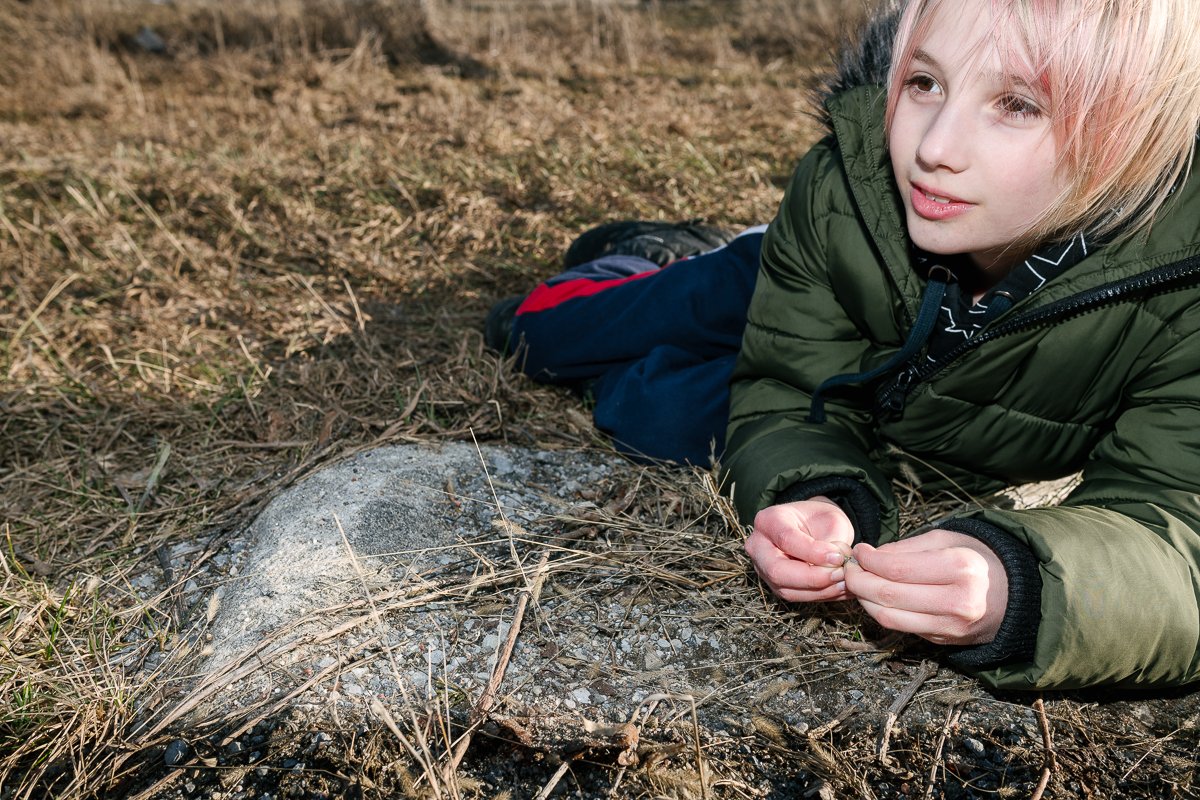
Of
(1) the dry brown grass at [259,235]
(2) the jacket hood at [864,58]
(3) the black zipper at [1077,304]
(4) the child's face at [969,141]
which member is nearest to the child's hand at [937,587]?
(3) the black zipper at [1077,304]

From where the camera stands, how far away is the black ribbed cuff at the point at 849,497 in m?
1.74

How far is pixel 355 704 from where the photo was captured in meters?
1.53

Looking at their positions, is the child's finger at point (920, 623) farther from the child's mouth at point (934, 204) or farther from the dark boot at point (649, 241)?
the dark boot at point (649, 241)

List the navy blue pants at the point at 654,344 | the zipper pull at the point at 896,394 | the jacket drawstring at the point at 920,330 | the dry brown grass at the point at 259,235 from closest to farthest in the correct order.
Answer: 1. the jacket drawstring at the point at 920,330
2. the zipper pull at the point at 896,394
3. the dry brown grass at the point at 259,235
4. the navy blue pants at the point at 654,344

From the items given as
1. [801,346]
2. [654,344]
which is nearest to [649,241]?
[654,344]

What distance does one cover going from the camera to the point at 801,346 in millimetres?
1979

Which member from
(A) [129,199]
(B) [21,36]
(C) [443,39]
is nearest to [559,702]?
(A) [129,199]

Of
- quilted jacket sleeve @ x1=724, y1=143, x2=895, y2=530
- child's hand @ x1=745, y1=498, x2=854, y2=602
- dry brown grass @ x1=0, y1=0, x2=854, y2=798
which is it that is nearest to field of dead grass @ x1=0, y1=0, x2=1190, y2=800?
dry brown grass @ x1=0, y1=0, x2=854, y2=798

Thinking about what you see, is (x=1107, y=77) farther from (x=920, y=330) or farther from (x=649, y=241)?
(x=649, y=241)

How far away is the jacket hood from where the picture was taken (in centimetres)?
174

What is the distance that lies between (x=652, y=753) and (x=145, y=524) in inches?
50.3

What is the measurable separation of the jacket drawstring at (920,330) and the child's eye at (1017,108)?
0.33m

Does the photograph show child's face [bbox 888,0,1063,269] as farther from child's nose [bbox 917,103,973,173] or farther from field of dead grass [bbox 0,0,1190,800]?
field of dead grass [bbox 0,0,1190,800]

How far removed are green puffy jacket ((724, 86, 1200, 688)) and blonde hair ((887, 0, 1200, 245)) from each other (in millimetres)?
153
